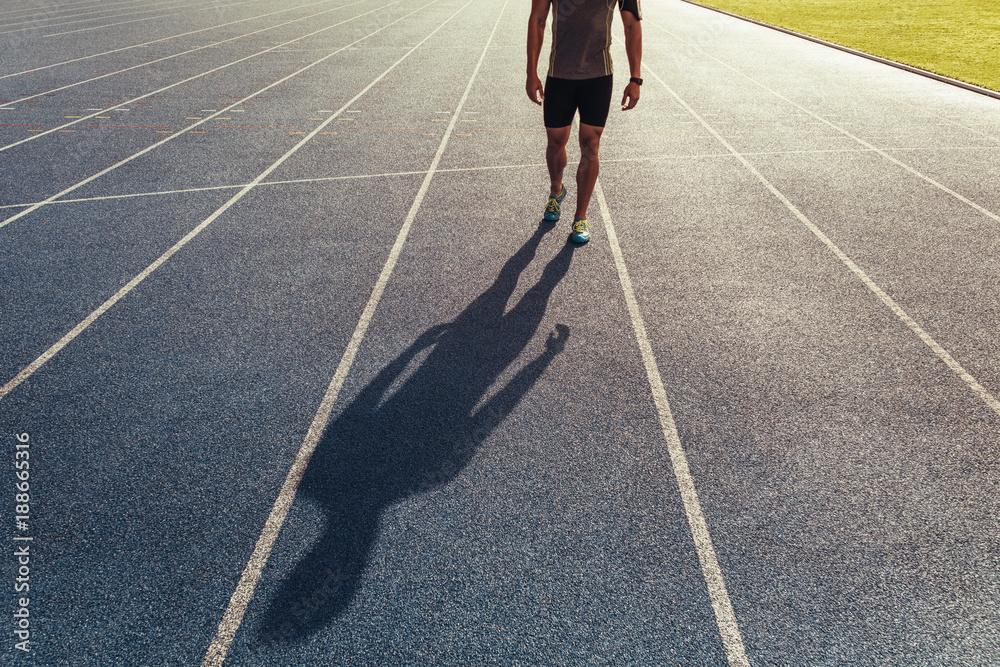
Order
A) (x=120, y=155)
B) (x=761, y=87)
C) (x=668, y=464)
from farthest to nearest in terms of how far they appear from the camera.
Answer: (x=761, y=87) → (x=120, y=155) → (x=668, y=464)

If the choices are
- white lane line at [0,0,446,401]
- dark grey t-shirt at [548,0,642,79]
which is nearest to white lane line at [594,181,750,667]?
dark grey t-shirt at [548,0,642,79]

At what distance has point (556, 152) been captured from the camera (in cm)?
479

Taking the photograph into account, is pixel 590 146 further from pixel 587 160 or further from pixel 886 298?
pixel 886 298

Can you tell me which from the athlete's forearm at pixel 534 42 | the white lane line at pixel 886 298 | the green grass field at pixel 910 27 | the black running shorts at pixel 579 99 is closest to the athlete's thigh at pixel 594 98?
the black running shorts at pixel 579 99

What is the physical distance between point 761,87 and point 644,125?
338 cm

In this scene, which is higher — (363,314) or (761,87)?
(761,87)

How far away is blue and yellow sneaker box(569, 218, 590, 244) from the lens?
15.8 ft

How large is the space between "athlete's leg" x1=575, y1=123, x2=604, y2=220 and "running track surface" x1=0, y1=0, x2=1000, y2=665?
47cm

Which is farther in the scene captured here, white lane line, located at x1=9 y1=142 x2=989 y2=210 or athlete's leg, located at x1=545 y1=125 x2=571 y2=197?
white lane line, located at x1=9 y1=142 x2=989 y2=210

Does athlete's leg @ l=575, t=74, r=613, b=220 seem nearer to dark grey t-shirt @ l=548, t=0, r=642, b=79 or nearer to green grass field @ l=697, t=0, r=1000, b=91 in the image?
dark grey t-shirt @ l=548, t=0, r=642, b=79

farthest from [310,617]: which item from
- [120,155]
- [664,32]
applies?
[664,32]

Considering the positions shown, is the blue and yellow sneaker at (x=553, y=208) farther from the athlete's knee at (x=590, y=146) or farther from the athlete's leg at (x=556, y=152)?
the athlete's knee at (x=590, y=146)

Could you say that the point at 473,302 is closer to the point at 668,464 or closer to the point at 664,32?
the point at 668,464

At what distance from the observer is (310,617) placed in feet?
7.20
